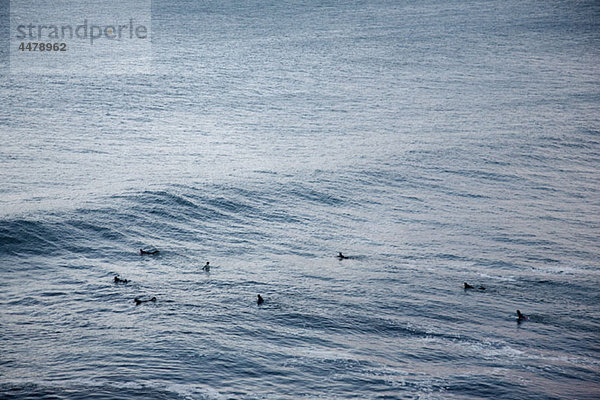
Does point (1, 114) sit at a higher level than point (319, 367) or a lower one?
higher

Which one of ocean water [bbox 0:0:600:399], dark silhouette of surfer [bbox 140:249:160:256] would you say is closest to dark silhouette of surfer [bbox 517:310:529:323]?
ocean water [bbox 0:0:600:399]

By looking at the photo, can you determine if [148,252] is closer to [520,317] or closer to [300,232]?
[300,232]

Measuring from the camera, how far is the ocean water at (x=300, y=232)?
5091 centimetres

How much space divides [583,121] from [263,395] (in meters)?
115

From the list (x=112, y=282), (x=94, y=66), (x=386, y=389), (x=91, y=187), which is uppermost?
(x=94, y=66)

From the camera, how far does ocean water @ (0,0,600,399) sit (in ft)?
167

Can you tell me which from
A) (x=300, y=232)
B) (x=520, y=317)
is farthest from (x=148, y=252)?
A: (x=520, y=317)

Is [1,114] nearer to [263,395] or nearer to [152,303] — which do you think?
[152,303]

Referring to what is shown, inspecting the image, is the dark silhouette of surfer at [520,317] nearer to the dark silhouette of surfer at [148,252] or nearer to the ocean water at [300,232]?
the ocean water at [300,232]

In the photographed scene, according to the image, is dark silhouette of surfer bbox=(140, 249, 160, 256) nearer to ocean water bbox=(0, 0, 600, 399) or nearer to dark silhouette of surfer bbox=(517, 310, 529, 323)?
ocean water bbox=(0, 0, 600, 399)

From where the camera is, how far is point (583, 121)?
137125 millimetres

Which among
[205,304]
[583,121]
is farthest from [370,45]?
[205,304]

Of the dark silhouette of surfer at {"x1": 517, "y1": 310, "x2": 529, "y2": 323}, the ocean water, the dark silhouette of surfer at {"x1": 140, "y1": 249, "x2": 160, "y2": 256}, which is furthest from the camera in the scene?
the dark silhouette of surfer at {"x1": 140, "y1": 249, "x2": 160, "y2": 256}

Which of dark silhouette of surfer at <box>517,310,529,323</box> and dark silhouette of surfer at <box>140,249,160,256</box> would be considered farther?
dark silhouette of surfer at <box>140,249,160,256</box>
